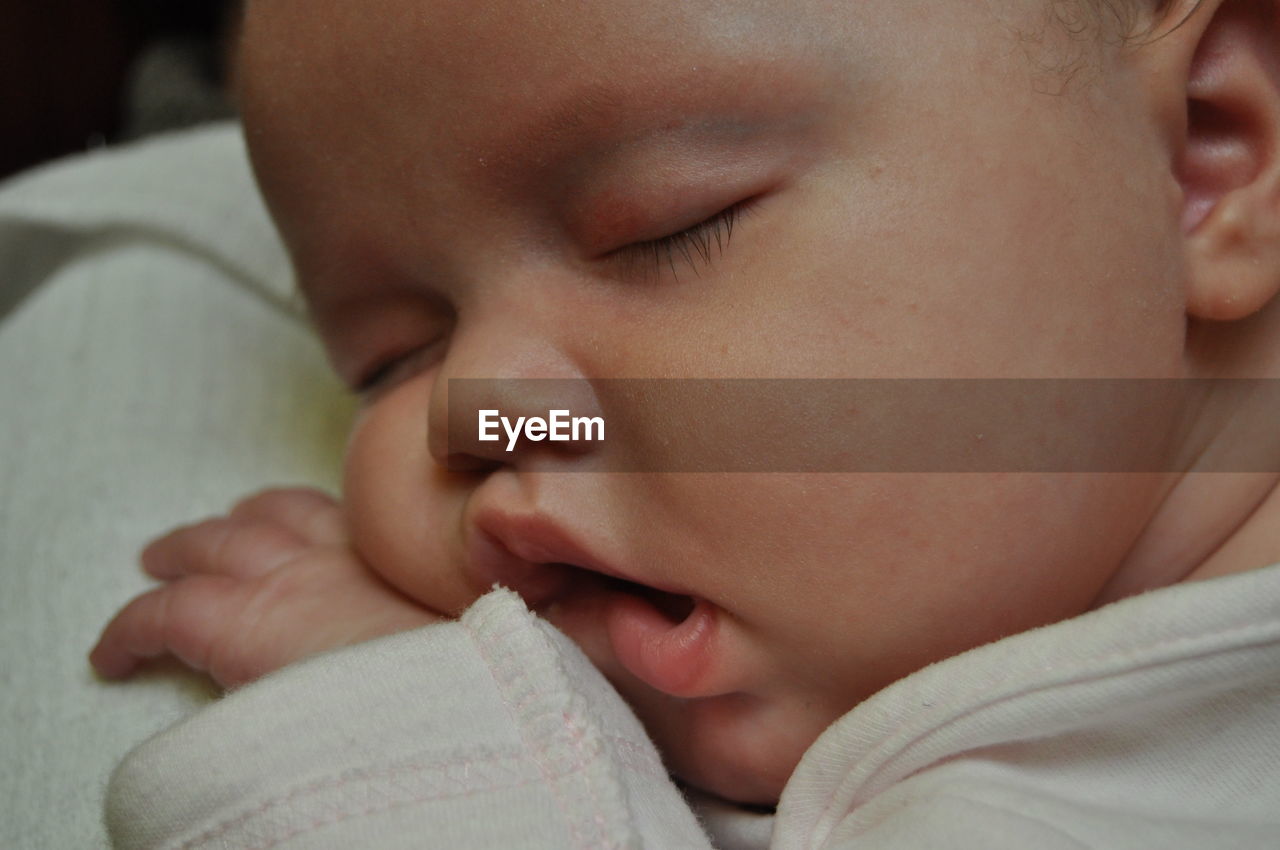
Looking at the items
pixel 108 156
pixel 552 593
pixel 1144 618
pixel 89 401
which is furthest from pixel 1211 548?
pixel 108 156

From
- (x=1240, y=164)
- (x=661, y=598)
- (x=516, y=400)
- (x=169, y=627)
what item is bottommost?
(x=169, y=627)

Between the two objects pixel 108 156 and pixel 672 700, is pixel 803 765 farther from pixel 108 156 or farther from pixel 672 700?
pixel 108 156

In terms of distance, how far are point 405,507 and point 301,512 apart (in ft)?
0.73

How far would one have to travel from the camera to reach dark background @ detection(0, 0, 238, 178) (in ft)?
5.40

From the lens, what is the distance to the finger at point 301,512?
98 centimetres

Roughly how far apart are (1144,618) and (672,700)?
1.01ft

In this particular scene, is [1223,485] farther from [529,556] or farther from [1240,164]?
[529,556]

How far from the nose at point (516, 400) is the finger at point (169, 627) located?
0.89ft

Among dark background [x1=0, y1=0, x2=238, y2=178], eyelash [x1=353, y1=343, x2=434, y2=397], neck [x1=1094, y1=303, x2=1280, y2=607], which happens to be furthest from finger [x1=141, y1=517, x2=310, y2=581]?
dark background [x1=0, y1=0, x2=238, y2=178]

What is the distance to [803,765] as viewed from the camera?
71 cm

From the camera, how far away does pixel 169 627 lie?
2.87 feet


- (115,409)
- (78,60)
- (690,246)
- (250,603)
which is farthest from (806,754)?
(78,60)

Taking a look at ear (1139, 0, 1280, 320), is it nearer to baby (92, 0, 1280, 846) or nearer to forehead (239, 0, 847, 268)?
baby (92, 0, 1280, 846)

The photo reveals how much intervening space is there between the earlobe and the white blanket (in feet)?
2.60
